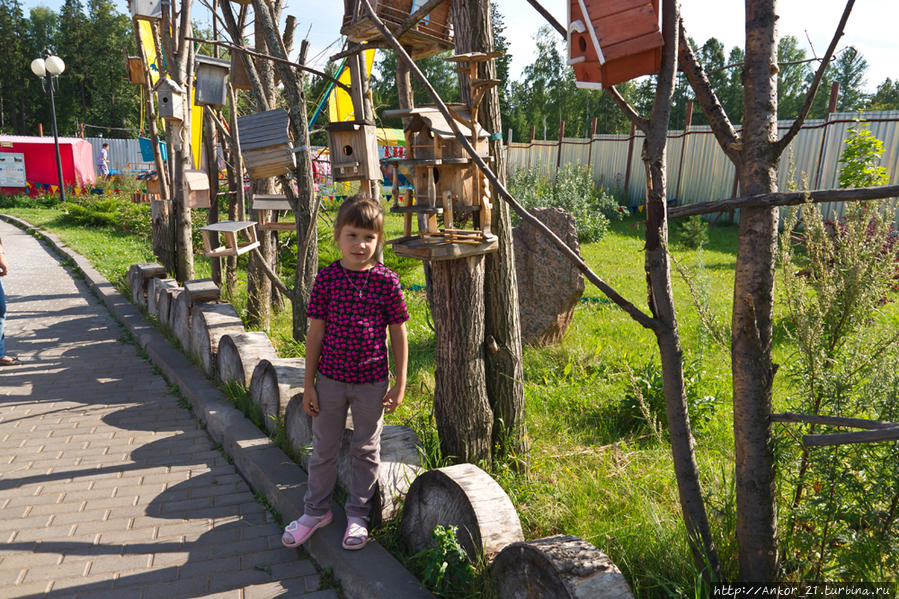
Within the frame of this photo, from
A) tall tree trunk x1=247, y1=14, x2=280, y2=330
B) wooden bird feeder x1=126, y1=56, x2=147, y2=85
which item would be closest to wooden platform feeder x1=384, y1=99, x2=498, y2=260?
tall tree trunk x1=247, y1=14, x2=280, y2=330

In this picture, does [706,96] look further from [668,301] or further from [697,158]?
[697,158]

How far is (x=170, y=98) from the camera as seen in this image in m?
6.09

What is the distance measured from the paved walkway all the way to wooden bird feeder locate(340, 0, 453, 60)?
2.61m

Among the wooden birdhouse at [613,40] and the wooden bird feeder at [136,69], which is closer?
the wooden birdhouse at [613,40]

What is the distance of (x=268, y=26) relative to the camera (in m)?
4.77

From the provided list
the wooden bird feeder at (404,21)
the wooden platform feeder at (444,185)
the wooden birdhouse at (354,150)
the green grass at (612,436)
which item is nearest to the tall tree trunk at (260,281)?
the green grass at (612,436)

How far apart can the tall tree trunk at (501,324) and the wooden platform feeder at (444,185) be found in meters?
0.17

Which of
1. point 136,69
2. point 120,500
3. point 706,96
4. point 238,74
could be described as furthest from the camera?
point 136,69

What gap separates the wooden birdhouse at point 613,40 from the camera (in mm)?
1659

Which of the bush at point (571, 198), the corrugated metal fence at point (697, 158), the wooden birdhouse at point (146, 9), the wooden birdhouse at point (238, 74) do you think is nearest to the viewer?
the wooden birdhouse at point (238, 74)

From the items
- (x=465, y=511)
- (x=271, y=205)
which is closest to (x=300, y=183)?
(x=271, y=205)

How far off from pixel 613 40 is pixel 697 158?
15.0m

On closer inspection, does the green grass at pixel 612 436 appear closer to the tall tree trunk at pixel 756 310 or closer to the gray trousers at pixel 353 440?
the tall tree trunk at pixel 756 310

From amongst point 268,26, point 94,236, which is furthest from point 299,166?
point 94,236
